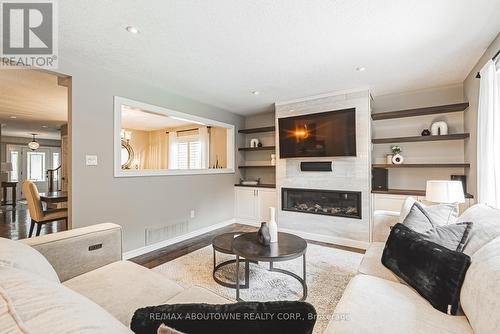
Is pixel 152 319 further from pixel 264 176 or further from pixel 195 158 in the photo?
pixel 195 158

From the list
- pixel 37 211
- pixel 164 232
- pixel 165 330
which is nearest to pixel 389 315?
pixel 165 330

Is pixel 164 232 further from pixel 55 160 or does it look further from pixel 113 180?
pixel 55 160

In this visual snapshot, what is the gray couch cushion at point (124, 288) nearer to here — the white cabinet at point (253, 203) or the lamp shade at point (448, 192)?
the lamp shade at point (448, 192)

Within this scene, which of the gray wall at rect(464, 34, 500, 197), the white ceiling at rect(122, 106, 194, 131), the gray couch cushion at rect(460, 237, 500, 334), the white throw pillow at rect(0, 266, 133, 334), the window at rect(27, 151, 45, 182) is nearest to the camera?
the white throw pillow at rect(0, 266, 133, 334)

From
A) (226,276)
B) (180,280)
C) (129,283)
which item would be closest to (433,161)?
(226,276)

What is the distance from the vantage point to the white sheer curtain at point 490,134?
215 centimetres

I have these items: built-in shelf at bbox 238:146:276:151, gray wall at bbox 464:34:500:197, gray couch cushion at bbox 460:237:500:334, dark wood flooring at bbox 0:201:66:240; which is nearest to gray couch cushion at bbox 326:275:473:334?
gray couch cushion at bbox 460:237:500:334

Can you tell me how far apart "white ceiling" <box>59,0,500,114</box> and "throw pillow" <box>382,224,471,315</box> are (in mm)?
1773

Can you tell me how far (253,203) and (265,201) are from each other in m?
0.31

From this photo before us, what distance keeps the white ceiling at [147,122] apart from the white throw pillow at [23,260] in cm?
433

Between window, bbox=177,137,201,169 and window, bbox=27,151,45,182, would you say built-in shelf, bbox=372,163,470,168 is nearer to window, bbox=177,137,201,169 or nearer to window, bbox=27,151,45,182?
window, bbox=177,137,201,169

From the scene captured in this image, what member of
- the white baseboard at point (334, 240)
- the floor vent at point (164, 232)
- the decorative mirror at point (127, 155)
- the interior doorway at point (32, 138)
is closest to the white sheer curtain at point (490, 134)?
the white baseboard at point (334, 240)

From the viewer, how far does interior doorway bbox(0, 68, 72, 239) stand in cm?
312

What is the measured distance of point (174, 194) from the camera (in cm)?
386
